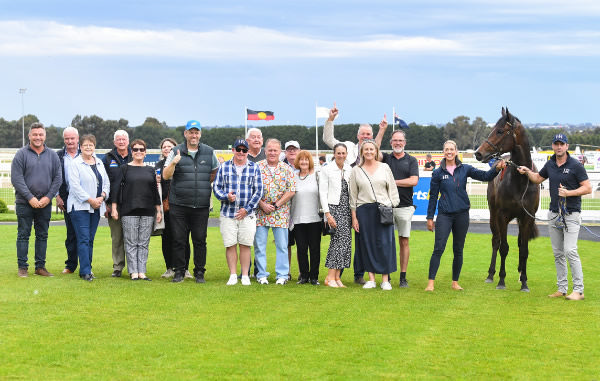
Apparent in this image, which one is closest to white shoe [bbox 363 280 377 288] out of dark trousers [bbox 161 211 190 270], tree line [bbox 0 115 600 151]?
dark trousers [bbox 161 211 190 270]

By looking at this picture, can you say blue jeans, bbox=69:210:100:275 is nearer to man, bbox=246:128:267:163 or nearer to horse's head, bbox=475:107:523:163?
man, bbox=246:128:267:163

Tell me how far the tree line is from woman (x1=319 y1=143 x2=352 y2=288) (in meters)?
64.8

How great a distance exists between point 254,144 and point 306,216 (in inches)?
46.6

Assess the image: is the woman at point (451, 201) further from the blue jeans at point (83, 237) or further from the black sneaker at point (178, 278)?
the blue jeans at point (83, 237)

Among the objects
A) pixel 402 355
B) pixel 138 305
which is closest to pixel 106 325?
pixel 138 305

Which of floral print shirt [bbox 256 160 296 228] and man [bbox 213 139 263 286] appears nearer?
man [bbox 213 139 263 286]

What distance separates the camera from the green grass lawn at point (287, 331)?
566cm

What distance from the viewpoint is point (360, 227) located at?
9.47m

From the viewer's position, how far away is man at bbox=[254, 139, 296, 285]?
31.6ft

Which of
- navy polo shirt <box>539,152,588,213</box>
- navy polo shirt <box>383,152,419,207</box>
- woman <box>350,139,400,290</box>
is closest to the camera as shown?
navy polo shirt <box>539,152,588,213</box>

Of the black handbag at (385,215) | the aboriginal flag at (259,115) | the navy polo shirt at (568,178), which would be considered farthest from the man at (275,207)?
the aboriginal flag at (259,115)

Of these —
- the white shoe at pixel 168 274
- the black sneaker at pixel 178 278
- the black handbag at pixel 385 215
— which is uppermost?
the black handbag at pixel 385 215

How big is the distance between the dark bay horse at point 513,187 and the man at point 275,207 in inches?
95.1

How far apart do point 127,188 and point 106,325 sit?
3.04m
